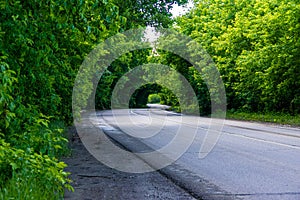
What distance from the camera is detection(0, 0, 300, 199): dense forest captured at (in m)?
4.41

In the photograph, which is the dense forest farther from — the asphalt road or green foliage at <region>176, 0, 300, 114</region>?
the asphalt road

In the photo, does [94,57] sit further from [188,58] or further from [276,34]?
[188,58]

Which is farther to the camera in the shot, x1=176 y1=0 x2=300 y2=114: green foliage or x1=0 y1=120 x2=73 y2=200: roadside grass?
x1=176 y1=0 x2=300 y2=114: green foliage

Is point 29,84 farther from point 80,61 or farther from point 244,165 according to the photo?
point 80,61

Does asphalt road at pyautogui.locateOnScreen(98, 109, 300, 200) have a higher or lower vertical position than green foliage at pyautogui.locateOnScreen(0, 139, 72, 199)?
lower

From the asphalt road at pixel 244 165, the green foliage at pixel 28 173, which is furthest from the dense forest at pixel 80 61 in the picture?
the asphalt road at pixel 244 165

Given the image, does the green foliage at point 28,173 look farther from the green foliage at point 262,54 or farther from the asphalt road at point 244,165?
the green foliage at point 262,54

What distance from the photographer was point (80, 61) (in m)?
11.5

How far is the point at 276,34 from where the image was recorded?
25250 millimetres

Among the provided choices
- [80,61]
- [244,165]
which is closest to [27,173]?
[244,165]

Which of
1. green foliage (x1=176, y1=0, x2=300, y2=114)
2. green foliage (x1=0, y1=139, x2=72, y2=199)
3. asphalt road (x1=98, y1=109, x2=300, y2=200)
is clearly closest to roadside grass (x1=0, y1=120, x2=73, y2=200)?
green foliage (x1=0, y1=139, x2=72, y2=199)

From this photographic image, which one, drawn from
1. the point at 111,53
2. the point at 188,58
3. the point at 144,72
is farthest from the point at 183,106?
the point at 111,53

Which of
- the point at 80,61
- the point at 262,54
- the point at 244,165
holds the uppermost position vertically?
the point at 262,54

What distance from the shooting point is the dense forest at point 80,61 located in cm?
441
